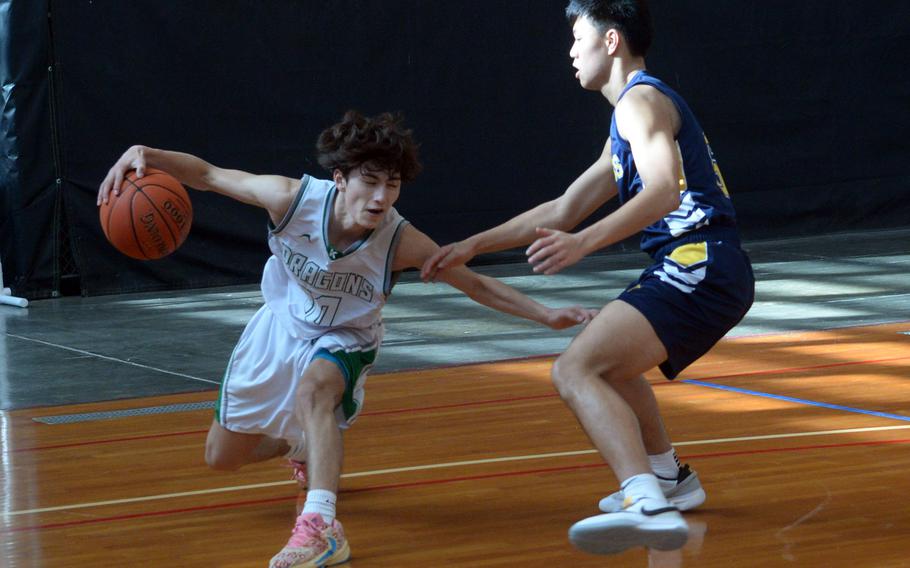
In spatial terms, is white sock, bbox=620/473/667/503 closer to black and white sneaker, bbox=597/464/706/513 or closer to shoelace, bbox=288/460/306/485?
black and white sneaker, bbox=597/464/706/513

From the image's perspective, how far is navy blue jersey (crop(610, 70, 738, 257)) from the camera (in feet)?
10.6

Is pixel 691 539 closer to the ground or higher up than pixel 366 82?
closer to the ground

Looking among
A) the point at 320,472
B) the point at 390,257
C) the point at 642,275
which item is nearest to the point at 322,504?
the point at 320,472

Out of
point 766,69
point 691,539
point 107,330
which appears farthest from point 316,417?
point 766,69

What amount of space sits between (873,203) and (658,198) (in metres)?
8.99

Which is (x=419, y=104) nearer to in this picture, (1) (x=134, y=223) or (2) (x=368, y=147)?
(1) (x=134, y=223)

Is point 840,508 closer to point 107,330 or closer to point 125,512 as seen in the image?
point 125,512

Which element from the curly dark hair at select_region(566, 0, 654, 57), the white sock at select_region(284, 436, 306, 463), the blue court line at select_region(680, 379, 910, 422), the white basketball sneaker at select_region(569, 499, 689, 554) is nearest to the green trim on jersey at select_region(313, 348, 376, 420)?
the white sock at select_region(284, 436, 306, 463)

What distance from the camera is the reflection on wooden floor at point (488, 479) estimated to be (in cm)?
319

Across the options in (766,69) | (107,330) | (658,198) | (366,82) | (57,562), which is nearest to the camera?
(658,198)

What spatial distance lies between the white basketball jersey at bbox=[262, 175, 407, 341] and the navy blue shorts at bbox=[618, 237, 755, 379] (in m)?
0.70

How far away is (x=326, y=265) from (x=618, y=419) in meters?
0.94

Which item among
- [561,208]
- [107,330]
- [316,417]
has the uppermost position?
[561,208]

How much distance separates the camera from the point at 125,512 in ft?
12.0
